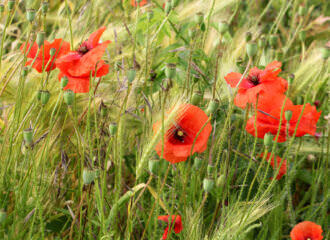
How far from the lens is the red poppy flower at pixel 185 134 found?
750mm

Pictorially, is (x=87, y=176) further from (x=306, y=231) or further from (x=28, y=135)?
(x=306, y=231)

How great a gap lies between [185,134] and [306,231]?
309 millimetres

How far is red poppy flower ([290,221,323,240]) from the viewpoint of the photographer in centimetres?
84

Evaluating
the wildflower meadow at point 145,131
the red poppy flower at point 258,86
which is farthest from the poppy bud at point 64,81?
the red poppy flower at point 258,86

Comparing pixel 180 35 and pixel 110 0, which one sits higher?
pixel 110 0

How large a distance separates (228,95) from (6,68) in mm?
517

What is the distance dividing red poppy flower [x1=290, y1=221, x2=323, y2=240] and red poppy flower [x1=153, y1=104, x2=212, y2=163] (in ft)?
0.83

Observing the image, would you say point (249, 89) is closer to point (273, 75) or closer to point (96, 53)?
point (273, 75)

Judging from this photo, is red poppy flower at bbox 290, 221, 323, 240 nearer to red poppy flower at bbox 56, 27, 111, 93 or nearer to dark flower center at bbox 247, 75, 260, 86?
dark flower center at bbox 247, 75, 260, 86

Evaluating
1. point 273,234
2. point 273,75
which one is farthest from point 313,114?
point 273,234

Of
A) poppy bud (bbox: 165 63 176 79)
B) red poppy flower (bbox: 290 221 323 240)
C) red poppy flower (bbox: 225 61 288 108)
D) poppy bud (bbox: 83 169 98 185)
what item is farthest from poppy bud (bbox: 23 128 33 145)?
red poppy flower (bbox: 290 221 323 240)

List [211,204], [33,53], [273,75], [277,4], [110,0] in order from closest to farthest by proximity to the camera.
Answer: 1. [273,75]
2. [33,53]
3. [211,204]
4. [110,0]
5. [277,4]

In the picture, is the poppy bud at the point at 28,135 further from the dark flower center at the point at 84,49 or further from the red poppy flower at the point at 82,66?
the dark flower center at the point at 84,49

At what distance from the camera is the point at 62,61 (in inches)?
33.9
